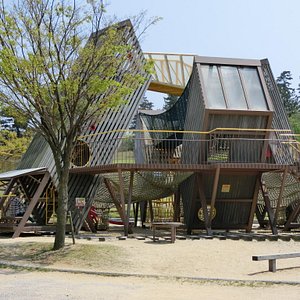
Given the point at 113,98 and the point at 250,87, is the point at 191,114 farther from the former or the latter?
the point at 113,98

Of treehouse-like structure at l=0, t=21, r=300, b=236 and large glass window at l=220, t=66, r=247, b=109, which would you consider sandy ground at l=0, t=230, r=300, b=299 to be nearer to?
treehouse-like structure at l=0, t=21, r=300, b=236

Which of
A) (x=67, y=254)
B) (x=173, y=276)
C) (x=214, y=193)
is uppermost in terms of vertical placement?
(x=214, y=193)

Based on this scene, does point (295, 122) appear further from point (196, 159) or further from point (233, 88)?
point (196, 159)

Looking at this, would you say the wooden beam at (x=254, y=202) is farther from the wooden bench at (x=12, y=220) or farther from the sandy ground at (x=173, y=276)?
the wooden bench at (x=12, y=220)

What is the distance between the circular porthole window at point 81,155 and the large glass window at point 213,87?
5.27m

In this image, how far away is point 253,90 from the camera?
73.0 feet

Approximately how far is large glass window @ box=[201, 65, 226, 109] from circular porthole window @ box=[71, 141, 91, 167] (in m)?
5.27

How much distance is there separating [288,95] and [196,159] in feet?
227

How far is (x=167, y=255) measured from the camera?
49.0 feet

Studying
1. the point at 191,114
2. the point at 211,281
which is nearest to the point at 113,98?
the point at 211,281

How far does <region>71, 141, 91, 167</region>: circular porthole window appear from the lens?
873 inches

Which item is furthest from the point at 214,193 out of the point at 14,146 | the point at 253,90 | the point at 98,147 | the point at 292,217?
the point at 14,146

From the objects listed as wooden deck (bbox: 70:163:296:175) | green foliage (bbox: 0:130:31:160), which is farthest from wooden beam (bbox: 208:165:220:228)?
green foliage (bbox: 0:130:31:160)

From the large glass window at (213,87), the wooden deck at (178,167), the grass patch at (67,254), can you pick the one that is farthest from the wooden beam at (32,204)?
the large glass window at (213,87)
